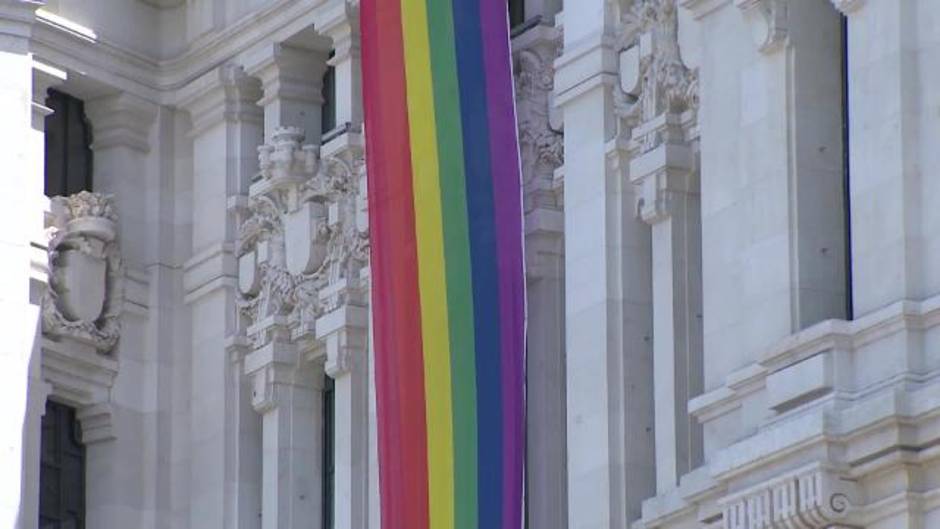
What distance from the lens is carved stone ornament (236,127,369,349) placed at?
4528cm

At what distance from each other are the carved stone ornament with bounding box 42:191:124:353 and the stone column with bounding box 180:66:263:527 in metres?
0.87

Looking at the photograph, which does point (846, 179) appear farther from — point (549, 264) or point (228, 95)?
point (228, 95)

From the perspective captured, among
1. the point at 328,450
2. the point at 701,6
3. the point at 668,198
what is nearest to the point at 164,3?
the point at 328,450

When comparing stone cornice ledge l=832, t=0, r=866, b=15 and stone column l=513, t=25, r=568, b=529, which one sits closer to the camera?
stone cornice ledge l=832, t=0, r=866, b=15

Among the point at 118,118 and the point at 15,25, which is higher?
the point at 15,25

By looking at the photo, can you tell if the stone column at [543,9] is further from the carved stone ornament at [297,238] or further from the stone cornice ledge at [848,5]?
the stone cornice ledge at [848,5]

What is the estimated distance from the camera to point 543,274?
4259cm

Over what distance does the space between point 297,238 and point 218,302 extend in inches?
62.1

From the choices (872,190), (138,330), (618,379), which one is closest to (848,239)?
(872,190)

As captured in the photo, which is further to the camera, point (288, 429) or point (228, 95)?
point (228, 95)

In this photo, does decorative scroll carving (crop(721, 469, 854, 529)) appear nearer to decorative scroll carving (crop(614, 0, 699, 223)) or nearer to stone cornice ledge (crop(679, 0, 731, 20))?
decorative scroll carving (crop(614, 0, 699, 223))

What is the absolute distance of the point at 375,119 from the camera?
41.3 metres

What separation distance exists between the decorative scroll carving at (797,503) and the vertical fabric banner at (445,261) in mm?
2271

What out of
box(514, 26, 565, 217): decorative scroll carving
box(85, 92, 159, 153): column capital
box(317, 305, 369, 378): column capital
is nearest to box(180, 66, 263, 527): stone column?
box(85, 92, 159, 153): column capital
